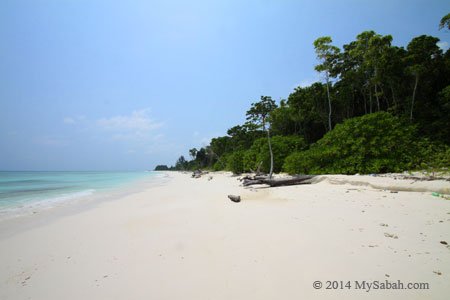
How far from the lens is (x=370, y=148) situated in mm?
8758

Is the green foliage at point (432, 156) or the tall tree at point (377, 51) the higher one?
the tall tree at point (377, 51)

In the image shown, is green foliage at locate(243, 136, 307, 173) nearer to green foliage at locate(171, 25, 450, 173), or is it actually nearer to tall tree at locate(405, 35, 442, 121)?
green foliage at locate(171, 25, 450, 173)

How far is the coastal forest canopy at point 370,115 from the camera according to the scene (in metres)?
8.56

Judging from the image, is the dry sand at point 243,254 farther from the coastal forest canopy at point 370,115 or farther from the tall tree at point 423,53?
the tall tree at point 423,53

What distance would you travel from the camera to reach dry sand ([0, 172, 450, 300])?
182 cm

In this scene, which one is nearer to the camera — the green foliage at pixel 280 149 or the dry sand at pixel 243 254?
the dry sand at pixel 243 254

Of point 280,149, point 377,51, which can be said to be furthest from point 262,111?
point 377,51

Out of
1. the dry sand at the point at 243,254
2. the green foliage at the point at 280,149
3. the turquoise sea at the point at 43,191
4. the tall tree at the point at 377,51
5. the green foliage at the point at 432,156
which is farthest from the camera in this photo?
the tall tree at the point at 377,51

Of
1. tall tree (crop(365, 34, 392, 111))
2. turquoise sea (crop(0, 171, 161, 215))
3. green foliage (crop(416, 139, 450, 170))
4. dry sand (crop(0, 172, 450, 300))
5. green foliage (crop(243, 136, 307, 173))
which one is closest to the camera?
dry sand (crop(0, 172, 450, 300))

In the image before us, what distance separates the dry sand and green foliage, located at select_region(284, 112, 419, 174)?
14.2 ft

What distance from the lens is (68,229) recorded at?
14.3ft

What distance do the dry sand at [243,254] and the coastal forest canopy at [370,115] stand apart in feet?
15.6

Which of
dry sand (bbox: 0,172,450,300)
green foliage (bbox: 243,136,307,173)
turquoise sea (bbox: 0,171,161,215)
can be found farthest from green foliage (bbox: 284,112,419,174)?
turquoise sea (bbox: 0,171,161,215)

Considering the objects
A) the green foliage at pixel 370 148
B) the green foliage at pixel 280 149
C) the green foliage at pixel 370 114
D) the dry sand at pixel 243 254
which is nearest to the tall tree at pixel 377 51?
the green foliage at pixel 370 114
